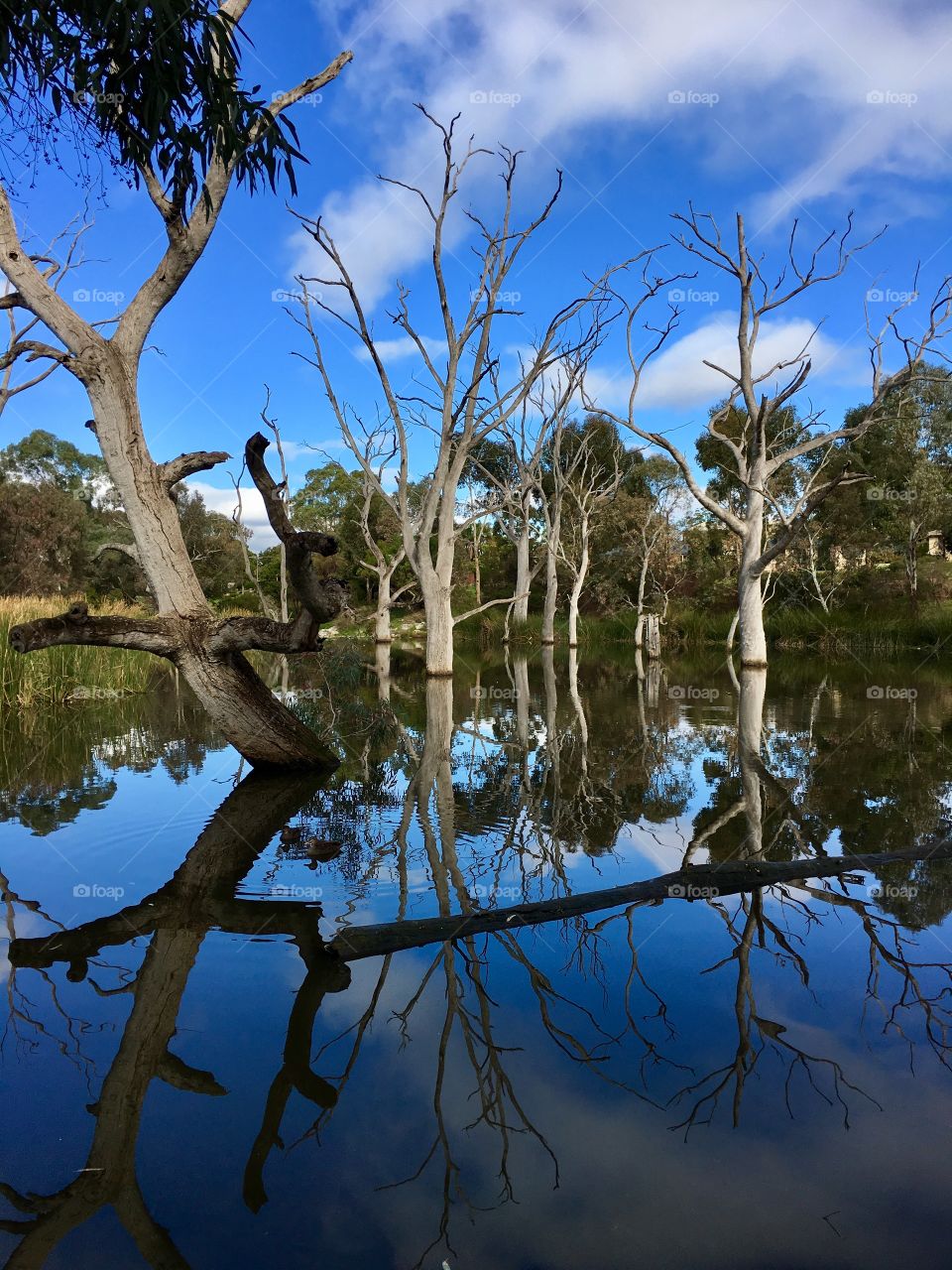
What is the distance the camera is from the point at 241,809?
6914mm

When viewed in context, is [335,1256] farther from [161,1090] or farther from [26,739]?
[26,739]

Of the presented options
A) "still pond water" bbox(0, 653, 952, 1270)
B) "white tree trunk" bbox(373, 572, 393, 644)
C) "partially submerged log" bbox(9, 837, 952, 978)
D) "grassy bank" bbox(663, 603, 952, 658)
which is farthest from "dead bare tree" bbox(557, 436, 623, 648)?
"partially submerged log" bbox(9, 837, 952, 978)

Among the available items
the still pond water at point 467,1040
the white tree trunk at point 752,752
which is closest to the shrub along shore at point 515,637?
the still pond water at point 467,1040

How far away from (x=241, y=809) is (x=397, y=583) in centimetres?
4339

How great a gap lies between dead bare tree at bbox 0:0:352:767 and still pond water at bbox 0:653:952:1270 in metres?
1.41

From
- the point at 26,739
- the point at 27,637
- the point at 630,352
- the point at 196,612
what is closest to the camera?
the point at 27,637

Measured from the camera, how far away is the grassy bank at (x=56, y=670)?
12.9 meters

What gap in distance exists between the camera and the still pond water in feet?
7.09

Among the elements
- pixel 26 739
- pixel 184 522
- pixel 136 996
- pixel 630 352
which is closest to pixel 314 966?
pixel 136 996

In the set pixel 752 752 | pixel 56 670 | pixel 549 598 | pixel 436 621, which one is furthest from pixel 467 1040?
pixel 549 598

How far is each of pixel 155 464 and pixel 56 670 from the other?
8.67 metres

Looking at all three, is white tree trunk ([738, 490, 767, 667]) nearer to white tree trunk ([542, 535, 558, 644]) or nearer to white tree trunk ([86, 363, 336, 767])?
white tree trunk ([542, 535, 558, 644])

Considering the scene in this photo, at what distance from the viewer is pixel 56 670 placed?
14.5 m

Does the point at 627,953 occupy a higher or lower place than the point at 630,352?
lower
